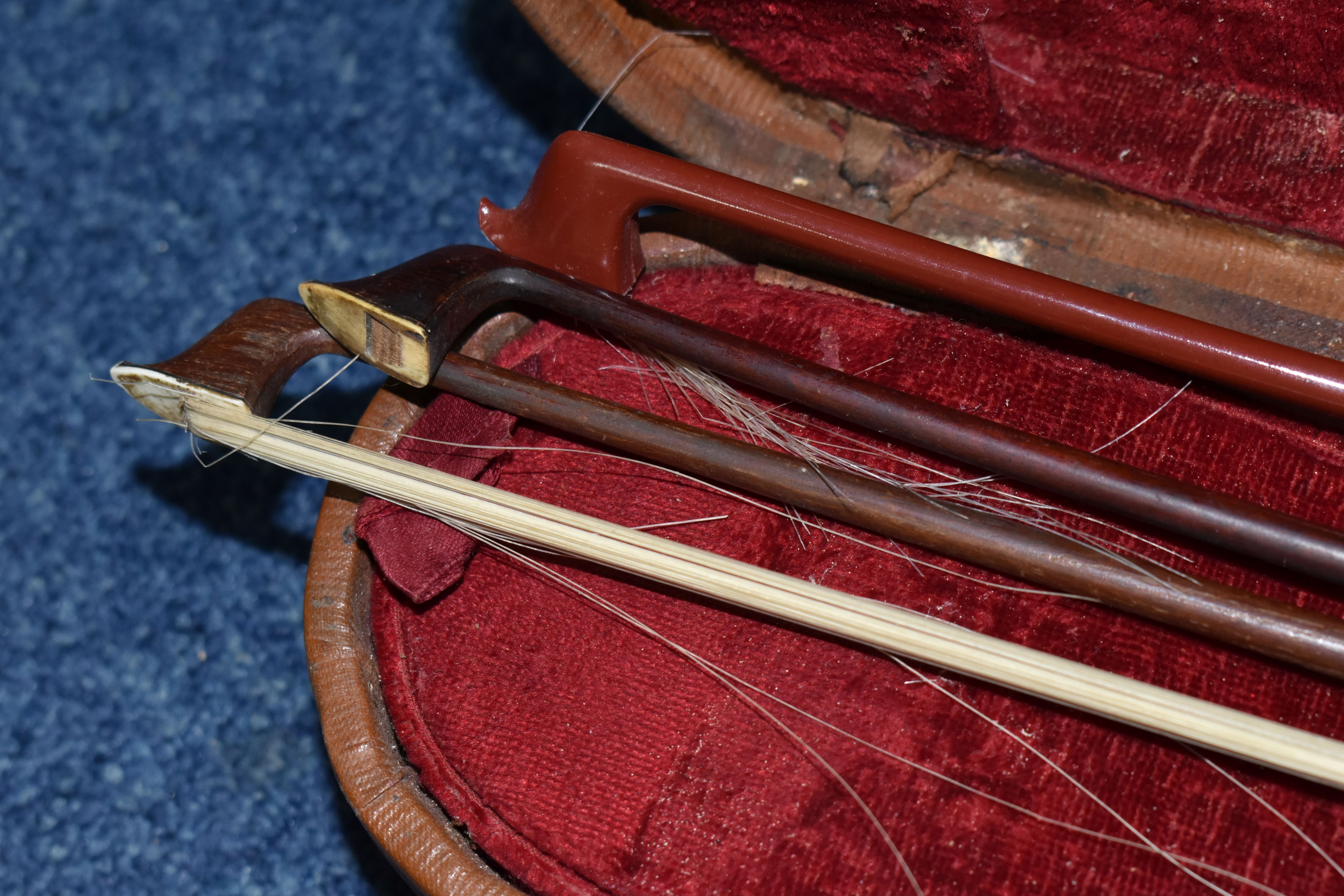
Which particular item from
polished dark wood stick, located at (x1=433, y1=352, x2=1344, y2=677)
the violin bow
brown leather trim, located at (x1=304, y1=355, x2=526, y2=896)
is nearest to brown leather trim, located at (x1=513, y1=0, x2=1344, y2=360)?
the violin bow

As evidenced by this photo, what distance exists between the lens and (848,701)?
867mm

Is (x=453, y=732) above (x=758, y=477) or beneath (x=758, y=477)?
beneath

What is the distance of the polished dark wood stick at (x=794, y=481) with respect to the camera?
79 centimetres

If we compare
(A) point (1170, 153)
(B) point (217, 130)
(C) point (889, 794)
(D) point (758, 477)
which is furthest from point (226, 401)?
(A) point (1170, 153)

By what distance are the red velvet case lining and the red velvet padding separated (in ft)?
0.77

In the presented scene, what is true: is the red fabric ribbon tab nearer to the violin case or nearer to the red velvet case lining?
the violin case

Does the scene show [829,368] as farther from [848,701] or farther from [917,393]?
[848,701]

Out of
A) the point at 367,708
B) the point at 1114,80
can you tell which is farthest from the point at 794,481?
the point at 1114,80

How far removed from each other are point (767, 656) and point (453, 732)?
266 mm

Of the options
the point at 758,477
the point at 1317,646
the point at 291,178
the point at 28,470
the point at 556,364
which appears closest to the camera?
the point at 1317,646

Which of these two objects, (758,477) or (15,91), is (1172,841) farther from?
(15,91)

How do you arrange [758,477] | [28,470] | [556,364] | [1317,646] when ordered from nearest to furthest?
[1317,646] → [758,477] → [556,364] → [28,470]

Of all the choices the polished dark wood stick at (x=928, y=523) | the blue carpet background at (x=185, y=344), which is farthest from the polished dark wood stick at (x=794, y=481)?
the blue carpet background at (x=185, y=344)

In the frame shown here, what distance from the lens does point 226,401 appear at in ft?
2.90
